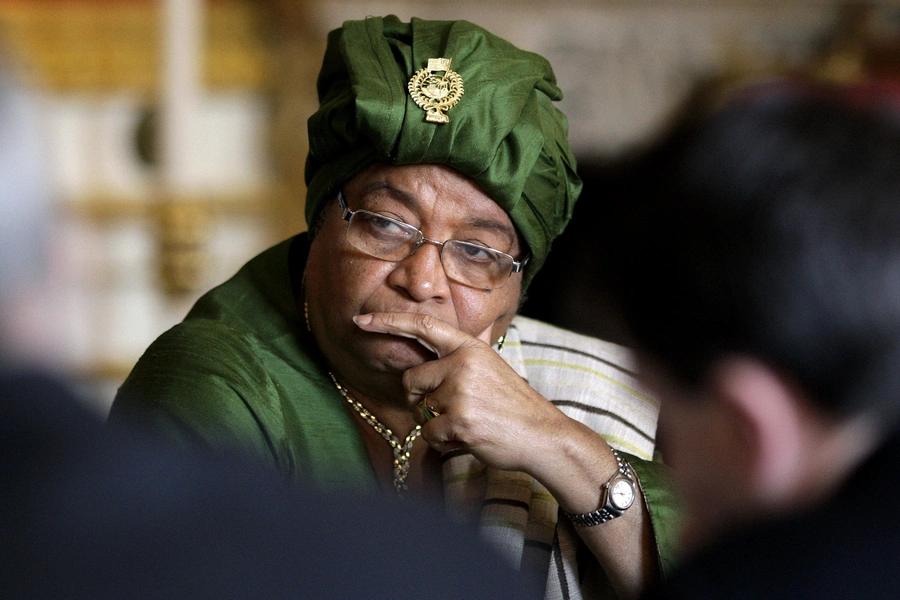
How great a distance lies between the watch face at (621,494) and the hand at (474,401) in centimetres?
12

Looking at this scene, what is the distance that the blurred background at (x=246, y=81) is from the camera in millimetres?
3504

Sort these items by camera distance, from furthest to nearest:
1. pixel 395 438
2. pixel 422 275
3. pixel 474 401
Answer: pixel 395 438 → pixel 422 275 → pixel 474 401

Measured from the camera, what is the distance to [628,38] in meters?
3.97

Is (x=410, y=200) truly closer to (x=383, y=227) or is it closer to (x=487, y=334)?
(x=383, y=227)

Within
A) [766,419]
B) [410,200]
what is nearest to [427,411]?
[410,200]

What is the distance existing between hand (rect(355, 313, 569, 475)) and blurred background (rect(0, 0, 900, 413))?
81.2 inches

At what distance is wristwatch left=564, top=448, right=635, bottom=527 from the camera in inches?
60.7

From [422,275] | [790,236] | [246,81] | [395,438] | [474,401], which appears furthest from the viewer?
[246,81]

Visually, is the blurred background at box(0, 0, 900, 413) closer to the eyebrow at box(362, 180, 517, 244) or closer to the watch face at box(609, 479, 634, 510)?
the eyebrow at box(362, 180, 517, 244)

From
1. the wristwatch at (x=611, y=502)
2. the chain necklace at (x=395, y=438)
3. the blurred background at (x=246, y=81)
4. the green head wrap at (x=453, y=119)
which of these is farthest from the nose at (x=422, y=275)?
the blurred background at (x=246, y=81)

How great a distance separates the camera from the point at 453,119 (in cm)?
157

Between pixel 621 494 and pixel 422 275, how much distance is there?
1.45ft

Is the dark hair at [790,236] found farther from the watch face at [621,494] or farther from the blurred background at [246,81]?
the blurred background at [246,81]

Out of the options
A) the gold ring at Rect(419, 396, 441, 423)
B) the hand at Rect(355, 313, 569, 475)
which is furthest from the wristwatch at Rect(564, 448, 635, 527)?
the gold ring at Rect(419, 396, 441, 423)
